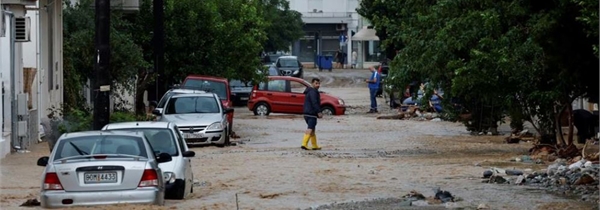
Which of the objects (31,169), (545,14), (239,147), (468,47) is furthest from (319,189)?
(239,147)

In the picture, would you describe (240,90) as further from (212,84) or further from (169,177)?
(169,177)

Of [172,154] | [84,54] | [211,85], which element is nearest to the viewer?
[172,154]

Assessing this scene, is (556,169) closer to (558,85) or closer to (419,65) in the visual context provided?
(558,85)

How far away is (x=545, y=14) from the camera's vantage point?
1852 cm

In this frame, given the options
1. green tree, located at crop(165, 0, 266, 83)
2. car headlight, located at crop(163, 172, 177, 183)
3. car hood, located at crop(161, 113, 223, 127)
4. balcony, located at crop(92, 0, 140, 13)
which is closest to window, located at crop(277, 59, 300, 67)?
green tree, located at crop(165, 0, 266, 83)

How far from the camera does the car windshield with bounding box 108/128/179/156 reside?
1909 cm

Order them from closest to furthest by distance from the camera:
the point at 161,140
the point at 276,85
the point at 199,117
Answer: the point at 161,140 → the point at 199,117 → the point at 276,85

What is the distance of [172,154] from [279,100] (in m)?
28.6

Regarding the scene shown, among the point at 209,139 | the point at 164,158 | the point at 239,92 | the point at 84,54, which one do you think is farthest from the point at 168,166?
the point at 239,92

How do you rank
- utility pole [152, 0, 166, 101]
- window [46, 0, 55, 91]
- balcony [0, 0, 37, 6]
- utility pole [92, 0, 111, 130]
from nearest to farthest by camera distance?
utility pole [92, 0, 111, 130]
balcony [0, 0, 37, 6]
window [46, 0, 55, 91]
utility pole [152, 0, 166, 101]

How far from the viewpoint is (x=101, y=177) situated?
1564 centimetres

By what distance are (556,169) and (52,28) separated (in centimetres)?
→ 1609

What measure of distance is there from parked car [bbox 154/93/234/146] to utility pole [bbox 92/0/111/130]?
6.80 m

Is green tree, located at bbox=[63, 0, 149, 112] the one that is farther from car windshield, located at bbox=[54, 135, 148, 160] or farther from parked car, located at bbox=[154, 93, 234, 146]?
car windshield, located at bbox=[54, 135, 148, 160]
